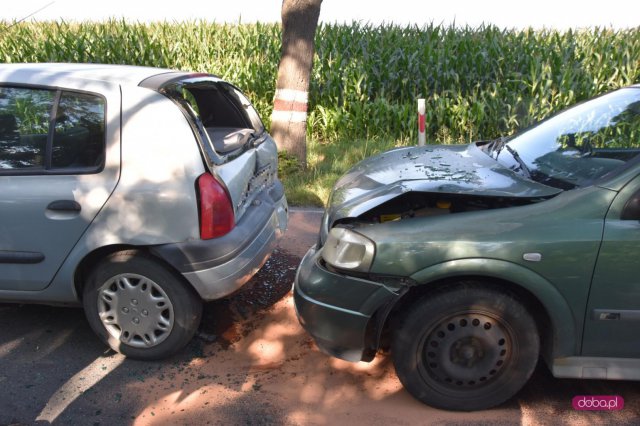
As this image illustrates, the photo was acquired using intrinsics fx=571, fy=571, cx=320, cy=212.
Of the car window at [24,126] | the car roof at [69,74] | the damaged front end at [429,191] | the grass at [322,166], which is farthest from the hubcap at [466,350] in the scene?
the grass at [322,166]

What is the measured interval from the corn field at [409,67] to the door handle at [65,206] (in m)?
6.80

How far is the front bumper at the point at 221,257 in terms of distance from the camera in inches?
129

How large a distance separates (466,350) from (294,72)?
5.13 m

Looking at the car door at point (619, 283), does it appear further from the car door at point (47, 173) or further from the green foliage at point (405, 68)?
the green foliage at point (405, 68)

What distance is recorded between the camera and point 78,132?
3.41 meters

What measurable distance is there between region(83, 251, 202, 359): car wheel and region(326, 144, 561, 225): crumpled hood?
1.01m

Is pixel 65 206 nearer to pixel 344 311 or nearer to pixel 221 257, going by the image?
pixel 221 257

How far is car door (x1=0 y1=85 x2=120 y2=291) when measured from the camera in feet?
10.9

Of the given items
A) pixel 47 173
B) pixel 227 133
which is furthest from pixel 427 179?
pixel 47 173

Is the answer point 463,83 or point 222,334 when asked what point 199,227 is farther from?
point 463,83

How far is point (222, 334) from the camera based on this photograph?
3.87 meters

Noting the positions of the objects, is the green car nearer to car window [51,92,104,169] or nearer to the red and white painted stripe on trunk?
car window [51,92,104,169]

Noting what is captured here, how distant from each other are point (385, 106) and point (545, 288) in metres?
7.19

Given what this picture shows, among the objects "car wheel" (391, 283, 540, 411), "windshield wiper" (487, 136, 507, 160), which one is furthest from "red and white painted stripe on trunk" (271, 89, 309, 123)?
"car wheel" (391, 283, 540, 411)
